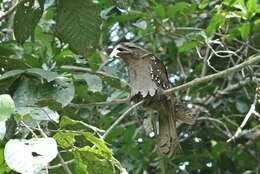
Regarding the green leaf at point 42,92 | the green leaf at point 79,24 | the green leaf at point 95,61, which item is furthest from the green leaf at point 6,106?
the green leaf at point 95,61

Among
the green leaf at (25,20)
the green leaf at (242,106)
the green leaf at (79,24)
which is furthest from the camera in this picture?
the green leaf at (242,106)

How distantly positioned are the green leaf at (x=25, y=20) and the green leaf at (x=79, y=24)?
87 mm

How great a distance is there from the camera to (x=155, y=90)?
1931 mm

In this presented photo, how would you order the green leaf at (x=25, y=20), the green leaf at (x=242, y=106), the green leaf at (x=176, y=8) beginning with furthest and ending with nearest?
the green leaf at (x=242, y=106) → the green leaf at (x=176, y=8) → the green leaf at (x=25, y=20)

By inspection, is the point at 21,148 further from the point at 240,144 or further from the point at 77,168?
the point at 240,144

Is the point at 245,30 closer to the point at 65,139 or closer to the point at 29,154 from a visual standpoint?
the point at 65,139

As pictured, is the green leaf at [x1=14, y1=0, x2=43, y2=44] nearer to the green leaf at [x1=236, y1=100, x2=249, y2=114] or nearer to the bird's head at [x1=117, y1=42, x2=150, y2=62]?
the bird's head at [x1=117, y1=42, x2=150, y2=62]

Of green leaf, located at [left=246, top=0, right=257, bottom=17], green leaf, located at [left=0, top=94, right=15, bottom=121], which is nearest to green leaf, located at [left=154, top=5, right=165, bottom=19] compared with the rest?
green leaf, located at [left=246, top=0, right=257, bottom=17]

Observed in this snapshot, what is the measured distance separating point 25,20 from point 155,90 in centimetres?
45

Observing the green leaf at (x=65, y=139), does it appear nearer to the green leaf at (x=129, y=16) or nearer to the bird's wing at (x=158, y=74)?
the bird's wing at (x=158, y=74)

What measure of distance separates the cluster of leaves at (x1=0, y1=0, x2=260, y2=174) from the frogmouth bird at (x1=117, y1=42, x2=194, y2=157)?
116 millimetres

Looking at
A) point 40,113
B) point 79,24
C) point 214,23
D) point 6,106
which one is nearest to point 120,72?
point 214,23

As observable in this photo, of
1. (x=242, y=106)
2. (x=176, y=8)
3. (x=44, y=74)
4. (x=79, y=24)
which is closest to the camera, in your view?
(x=44, y=74)

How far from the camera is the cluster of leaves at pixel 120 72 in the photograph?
5.35ft
